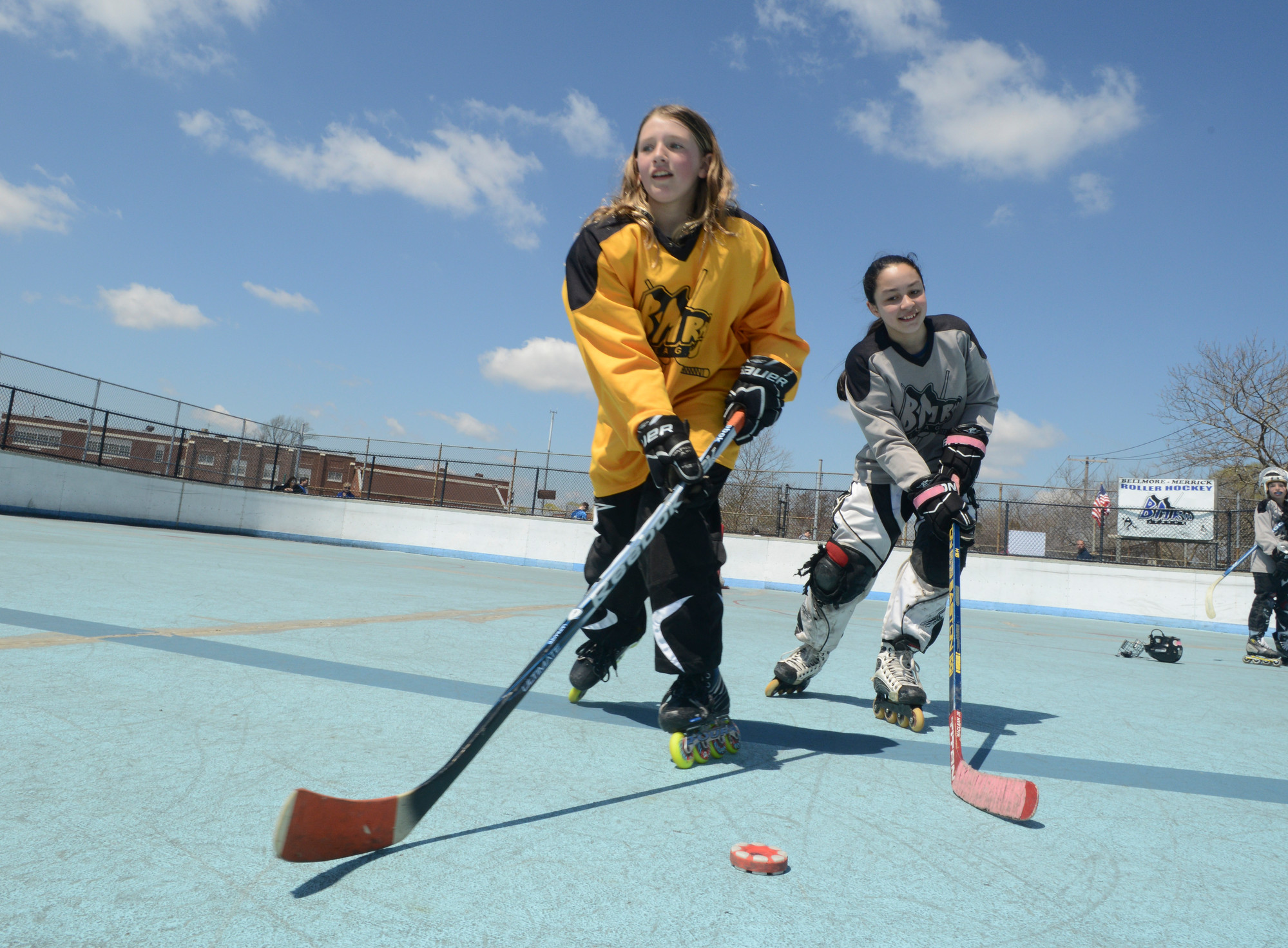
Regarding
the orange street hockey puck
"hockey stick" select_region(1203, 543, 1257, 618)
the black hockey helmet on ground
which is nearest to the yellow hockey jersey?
the orange street hockey puck

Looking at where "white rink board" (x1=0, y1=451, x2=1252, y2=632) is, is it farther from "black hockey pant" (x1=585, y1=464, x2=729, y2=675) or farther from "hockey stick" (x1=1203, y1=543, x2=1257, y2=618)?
"black hockey pant" (x1=585, y1=464, x2=729, y2=675)

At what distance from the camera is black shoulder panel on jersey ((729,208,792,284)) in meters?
2.32

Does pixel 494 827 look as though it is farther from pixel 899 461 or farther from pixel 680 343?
pixel 899 461

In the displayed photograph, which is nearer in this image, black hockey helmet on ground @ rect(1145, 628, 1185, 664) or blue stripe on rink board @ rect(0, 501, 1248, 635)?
black hockey helmet on ground @ rect(1145, 628, 1185, 664)

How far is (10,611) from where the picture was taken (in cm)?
318

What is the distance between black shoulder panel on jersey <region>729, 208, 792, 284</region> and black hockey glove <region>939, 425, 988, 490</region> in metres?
0.95

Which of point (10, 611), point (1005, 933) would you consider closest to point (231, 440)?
point (10, 611)

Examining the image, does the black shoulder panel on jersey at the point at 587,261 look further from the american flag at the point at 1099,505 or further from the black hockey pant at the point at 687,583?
the american flag at the point at 1099,505

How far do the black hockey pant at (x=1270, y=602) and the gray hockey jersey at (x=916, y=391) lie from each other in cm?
638

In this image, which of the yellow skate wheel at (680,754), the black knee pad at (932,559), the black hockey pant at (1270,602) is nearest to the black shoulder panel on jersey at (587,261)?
the yellow skate wheel at (680,754)

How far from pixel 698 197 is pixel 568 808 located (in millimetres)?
1773

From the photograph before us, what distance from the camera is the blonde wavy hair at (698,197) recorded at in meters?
2.24

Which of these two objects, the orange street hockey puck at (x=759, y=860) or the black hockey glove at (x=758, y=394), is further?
the black hockey glove at (x=758, y=394)

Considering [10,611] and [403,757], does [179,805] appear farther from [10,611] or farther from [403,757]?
[10,611]
